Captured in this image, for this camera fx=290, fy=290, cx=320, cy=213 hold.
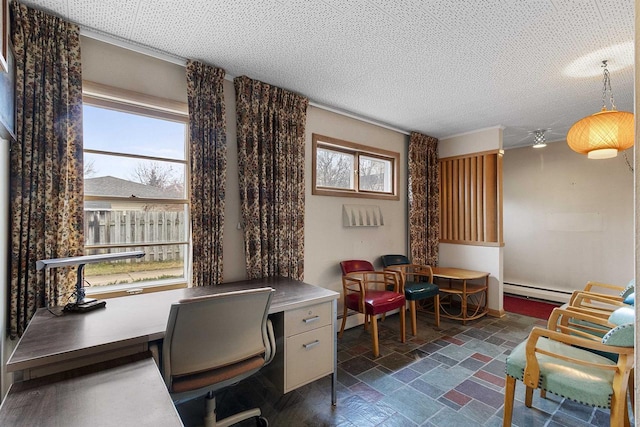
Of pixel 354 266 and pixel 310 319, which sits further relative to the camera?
pixel 354 266

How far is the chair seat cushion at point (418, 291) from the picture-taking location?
3344mm

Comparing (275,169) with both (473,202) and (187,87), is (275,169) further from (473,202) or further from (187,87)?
(473,202)

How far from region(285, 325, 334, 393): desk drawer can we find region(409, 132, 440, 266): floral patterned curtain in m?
2.46

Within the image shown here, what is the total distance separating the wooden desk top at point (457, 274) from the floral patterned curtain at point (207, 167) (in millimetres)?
2868

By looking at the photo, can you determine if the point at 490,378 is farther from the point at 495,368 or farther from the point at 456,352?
the point at 456,352

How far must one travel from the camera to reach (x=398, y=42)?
79.5 inches

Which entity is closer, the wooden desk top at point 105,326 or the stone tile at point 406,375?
the wooden desk top at point 105,326

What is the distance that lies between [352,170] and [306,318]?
2195 millimetres

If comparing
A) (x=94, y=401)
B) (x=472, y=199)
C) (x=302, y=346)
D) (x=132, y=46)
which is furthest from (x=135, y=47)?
(x=472, y=199)

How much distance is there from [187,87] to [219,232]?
116 centimetres

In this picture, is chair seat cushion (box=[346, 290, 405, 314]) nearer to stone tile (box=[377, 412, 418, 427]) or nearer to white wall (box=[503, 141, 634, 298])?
stone tile (box=[377, 412, 418, 427])

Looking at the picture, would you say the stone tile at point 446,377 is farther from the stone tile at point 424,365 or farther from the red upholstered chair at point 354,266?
the red upholstered chair at point 354,266

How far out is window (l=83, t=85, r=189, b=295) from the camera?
204 centimetres

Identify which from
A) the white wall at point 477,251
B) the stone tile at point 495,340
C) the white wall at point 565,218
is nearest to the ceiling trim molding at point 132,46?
the white wall at point 477,251
